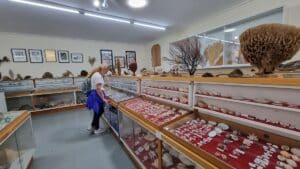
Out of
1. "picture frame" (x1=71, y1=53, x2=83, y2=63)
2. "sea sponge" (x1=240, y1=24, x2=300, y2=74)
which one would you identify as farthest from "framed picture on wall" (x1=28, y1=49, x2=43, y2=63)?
"sea sponge" (x1=240, y1=24, x2=300, y2=74)

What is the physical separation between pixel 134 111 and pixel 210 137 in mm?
1039

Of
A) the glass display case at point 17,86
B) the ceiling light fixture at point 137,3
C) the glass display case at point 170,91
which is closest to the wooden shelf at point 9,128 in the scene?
the glass display case at point 170,91

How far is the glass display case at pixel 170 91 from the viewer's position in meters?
1.59

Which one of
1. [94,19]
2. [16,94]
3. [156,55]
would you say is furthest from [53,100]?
[156,55]

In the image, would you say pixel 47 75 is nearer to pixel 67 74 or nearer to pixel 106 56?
pixel 67 74

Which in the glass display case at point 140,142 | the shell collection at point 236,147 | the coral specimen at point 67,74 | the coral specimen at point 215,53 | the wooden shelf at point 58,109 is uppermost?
the coral specimen at point 215,53

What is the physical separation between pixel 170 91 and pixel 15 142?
217 centimetres

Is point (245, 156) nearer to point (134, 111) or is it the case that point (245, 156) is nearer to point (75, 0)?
point (134, 111)

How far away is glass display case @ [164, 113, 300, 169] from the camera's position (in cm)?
81

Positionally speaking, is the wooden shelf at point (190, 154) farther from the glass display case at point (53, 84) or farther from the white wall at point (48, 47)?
the white wall at point (48, 47)

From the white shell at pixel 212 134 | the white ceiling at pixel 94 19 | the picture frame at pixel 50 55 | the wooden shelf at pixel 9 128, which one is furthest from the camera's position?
the picture frame at pixel 50 55

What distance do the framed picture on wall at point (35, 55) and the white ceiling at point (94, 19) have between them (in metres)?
0.70

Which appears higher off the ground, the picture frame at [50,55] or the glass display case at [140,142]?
the picture frame at [50,55]

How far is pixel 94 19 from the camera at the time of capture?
161 inches
